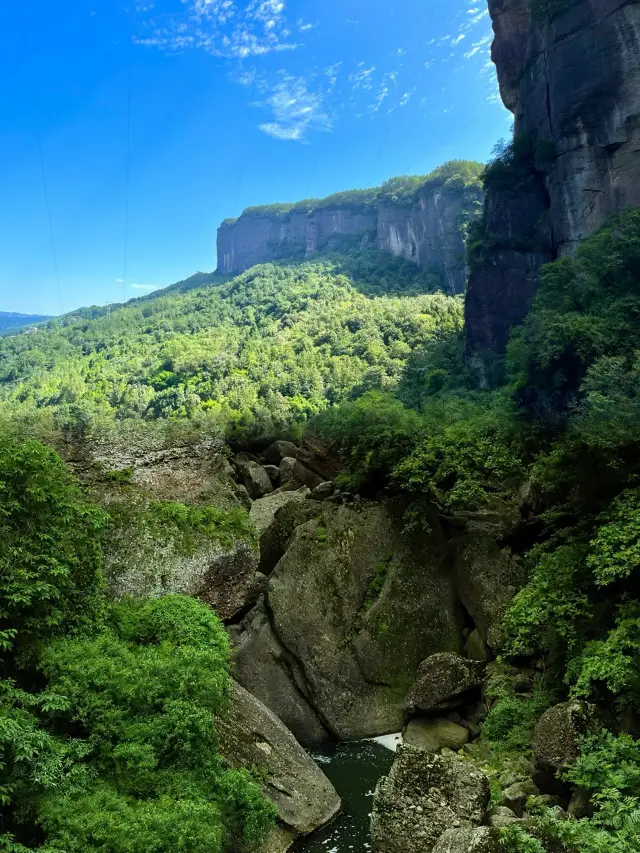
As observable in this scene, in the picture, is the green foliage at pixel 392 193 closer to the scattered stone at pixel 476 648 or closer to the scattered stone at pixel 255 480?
the scattered stone at pixel 255 480

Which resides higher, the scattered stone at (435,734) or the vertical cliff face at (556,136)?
the vertical cliff face at (556,136)

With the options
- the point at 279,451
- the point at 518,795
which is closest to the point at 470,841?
the point at 518,795

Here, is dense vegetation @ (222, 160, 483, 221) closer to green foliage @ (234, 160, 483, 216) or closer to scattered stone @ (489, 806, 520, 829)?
green foliage @ (234, 160, 483, 216)

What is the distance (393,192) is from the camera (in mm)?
135625

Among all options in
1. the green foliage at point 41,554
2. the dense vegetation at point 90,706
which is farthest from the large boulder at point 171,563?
the green foliage at point 41,554

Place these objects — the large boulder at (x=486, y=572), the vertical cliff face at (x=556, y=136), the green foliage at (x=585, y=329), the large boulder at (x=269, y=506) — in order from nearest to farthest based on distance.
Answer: the large boulder at (x=486, y=572) < the large boulder at (x=269, y=506) < the green foliage at (x=585, y=329) < the vertical cliff face at (x=556, y=136)

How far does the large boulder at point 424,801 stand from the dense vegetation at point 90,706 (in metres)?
1.70

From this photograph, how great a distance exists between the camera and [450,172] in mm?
118688

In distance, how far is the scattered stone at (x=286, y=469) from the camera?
23.7 metres

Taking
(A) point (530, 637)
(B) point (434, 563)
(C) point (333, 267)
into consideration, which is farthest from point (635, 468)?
(C) point (333, 267)

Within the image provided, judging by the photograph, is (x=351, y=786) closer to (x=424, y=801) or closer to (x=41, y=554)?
(x=424, y=801)

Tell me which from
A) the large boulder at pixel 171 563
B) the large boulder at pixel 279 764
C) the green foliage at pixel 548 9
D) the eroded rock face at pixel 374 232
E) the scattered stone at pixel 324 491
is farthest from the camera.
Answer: the eroded rock face at pixel 374 232

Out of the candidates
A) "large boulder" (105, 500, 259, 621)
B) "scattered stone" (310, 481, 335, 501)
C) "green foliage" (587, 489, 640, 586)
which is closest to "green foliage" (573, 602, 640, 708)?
"green foliage" (587, 489, 640, 586)

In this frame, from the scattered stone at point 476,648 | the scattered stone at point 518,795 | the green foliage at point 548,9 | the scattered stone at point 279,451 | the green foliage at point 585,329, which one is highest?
the green foliage at point 548,9
